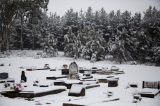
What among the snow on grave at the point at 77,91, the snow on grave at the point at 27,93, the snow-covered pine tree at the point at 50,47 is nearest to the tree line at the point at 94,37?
the snow-covered pine tree at the point at 50,47

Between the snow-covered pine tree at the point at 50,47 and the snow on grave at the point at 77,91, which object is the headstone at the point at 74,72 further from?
the snow-covered pine tree at the point at 50,47

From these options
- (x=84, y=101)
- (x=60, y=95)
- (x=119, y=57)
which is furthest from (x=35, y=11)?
(x=119, y=57)

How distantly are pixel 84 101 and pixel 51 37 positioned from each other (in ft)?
108

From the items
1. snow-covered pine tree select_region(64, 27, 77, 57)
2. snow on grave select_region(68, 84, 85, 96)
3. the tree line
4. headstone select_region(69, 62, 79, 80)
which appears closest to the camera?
snow on grave select_region(68, 84, 85, 96)

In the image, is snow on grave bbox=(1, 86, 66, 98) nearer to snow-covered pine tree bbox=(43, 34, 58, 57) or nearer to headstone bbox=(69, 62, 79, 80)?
headstone bbox=(69, 62, 79, 80)

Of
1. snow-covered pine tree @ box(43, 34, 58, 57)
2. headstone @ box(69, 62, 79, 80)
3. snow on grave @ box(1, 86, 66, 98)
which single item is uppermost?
snow-covered pine tree @ box(43, 34, 58, 57)

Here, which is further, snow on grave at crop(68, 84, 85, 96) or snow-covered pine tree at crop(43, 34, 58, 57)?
snow-covered pine tree at crop(43, 34, 58, 57)

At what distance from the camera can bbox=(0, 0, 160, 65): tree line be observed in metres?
29.7

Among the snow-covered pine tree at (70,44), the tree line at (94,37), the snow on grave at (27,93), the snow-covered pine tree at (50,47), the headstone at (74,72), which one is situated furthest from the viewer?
the snow-covered pine tree at (70,44)

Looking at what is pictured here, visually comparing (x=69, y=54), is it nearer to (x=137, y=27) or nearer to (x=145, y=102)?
(x=137, y=27)

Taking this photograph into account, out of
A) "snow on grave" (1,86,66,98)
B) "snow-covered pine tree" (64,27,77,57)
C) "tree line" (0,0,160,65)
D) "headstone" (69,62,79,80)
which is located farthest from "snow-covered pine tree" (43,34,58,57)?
"snow on grave" (1,86,66,98)

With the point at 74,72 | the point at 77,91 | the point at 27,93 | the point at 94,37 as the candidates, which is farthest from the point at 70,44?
the point at 27,93

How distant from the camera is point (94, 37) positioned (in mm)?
41094

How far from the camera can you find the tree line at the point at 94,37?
97.5 ft
